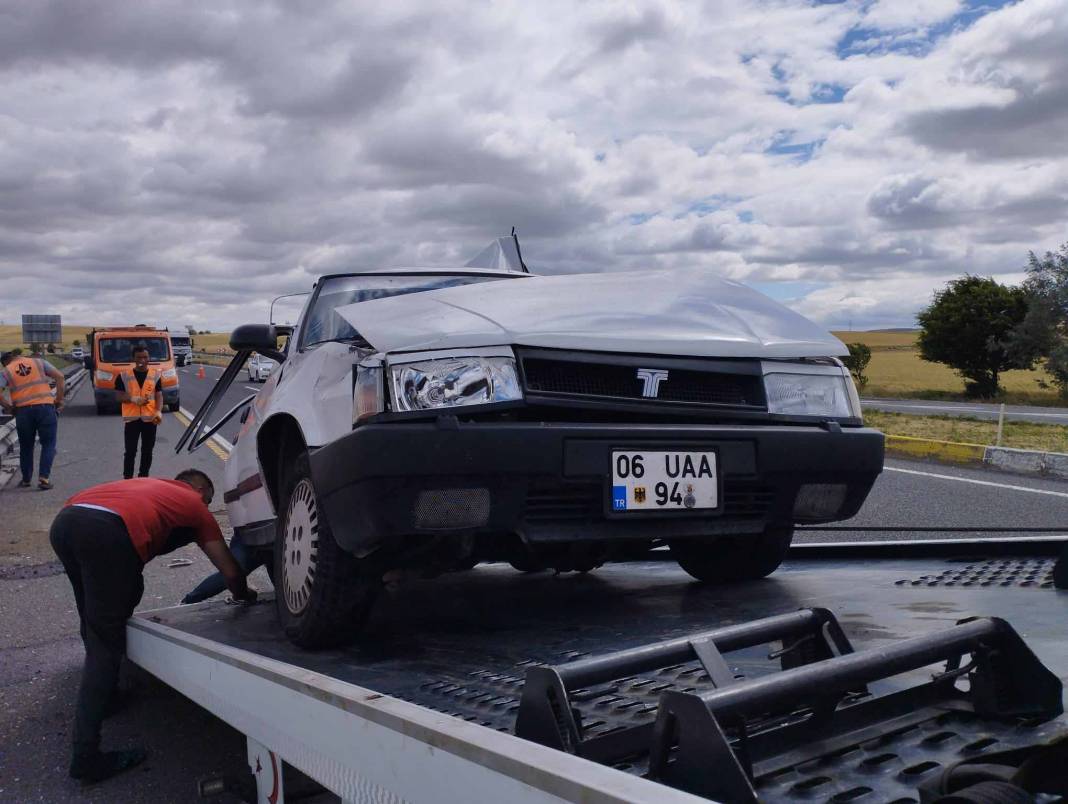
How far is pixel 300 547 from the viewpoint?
131 inches

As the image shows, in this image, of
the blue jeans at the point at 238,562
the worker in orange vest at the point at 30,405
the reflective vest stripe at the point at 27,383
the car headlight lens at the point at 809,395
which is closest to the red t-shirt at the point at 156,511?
the blue jeans at the point at 238,562

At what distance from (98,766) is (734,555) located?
2.34m

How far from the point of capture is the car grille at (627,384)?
114 inches

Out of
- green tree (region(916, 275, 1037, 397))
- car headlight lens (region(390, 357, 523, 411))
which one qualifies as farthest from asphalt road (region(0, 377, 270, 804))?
green tree (region(916, 275, 1037, 397))

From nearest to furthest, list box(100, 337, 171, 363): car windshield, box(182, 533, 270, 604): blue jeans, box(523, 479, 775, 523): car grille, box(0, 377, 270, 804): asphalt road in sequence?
box(523, 479, 775, 523): car grille
box(0, 377, 270, 804): asphalt road
box(182, 533, 270, 604): blue jeans
box(100, 337, 171, 363): car windshield

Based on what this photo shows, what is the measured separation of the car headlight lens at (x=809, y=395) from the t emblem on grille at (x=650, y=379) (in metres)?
0.38

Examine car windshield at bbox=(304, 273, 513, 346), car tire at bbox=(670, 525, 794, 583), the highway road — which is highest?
car windshield at bbox=(304, 273, 513, 346)

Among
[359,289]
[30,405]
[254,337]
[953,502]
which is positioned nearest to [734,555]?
[359,289]

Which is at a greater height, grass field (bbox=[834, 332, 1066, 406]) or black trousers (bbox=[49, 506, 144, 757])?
grass field (bbox=[834, 332, 1066, 406])

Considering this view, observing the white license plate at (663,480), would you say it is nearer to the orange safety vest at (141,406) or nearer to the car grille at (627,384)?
the car grille at (627,384)

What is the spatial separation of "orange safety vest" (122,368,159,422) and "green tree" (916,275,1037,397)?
35072mm

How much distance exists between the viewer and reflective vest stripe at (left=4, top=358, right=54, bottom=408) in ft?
41.2

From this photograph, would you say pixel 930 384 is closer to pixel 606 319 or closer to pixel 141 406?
pixel 141 406

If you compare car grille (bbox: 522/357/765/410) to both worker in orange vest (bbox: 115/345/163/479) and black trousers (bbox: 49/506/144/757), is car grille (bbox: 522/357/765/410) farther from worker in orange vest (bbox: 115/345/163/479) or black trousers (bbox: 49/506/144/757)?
worker in orange vest (bbox: 115/345/163/479)
